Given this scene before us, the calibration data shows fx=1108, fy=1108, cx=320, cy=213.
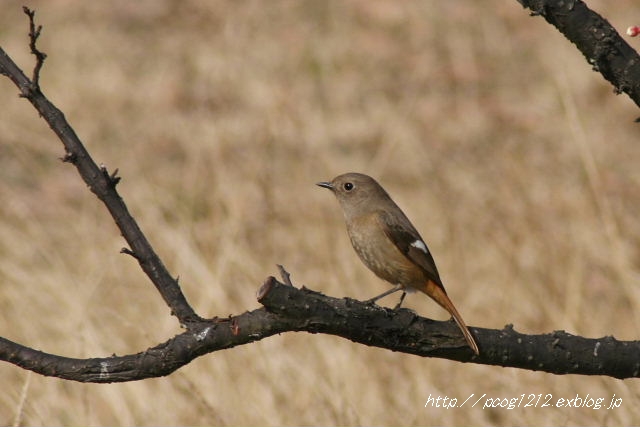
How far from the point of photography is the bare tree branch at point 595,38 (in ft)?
9.67

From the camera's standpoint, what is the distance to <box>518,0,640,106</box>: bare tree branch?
295cm

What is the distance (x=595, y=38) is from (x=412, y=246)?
4.54 feet

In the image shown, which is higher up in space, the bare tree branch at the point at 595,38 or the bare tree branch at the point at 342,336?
the bare tree branch at the point at 595,38

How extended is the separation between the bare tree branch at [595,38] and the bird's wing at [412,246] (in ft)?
4.18

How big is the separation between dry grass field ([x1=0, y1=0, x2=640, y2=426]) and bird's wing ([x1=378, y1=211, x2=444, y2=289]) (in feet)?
2.64

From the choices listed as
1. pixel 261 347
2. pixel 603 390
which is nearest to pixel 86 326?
pixel 261 347

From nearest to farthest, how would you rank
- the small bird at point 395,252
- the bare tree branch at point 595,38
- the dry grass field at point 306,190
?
1. the bare tree branch at point 595,38
2. the small bird at point 395,252
3. the dry grass field at point 306,190

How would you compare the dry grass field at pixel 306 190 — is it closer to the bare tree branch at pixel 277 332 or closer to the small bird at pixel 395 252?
the small bird at pixel 395 252

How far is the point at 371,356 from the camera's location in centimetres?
596

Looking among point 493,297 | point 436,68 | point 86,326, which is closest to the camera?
point 86,326

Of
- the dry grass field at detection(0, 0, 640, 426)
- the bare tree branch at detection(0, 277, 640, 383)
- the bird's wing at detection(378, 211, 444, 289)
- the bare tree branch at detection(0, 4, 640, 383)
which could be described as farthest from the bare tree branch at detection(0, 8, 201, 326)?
the bird's wing at detection(378, 211, 444, 289)

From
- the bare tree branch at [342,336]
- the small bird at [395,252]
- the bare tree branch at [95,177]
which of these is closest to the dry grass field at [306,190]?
the small bird at [395,252]

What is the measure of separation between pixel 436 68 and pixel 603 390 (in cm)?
588

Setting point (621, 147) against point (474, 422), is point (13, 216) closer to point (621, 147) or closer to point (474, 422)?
point (474, 422)
